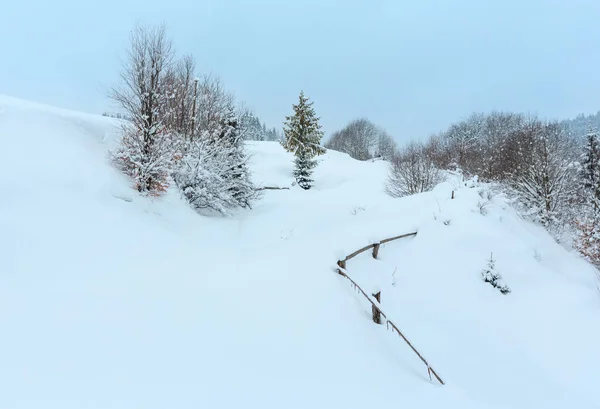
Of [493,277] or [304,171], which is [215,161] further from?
[304,171]

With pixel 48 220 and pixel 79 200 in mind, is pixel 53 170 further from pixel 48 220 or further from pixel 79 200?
pixel 48 220

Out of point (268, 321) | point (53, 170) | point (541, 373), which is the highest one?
point (53, 170)

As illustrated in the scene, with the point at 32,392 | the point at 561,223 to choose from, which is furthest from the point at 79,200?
the point at 561,223

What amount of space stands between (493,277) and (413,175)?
11377 mm

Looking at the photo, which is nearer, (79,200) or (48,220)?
(48,220)

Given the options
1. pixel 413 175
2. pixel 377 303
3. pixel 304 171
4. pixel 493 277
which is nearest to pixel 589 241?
pixel 413 175

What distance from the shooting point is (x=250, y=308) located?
482cm

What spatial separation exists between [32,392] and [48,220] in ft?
15.7

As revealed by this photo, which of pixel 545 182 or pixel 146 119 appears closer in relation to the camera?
pixel 146 119

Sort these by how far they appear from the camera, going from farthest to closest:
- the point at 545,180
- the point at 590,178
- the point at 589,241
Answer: the point at 545,180
the point at 590,178
the point at 589,241

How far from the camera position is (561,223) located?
17.7 meters

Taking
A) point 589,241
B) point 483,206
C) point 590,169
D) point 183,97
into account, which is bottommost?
point 589,241

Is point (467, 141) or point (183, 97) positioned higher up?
point (467, 141)

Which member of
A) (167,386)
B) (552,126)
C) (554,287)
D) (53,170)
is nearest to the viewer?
(167,386)
